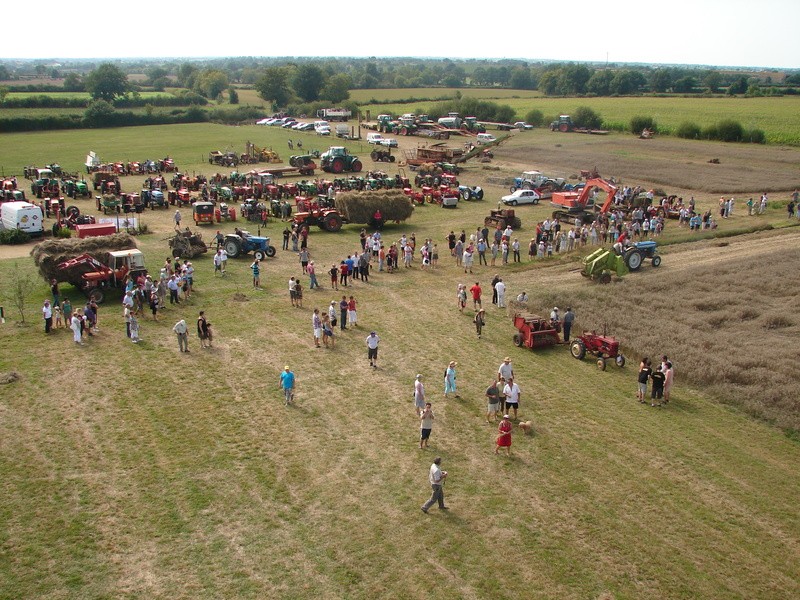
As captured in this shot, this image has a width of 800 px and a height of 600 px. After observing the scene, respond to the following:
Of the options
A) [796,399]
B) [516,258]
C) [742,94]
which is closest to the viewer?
[796,399]

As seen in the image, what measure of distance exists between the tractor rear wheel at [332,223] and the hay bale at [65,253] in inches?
439

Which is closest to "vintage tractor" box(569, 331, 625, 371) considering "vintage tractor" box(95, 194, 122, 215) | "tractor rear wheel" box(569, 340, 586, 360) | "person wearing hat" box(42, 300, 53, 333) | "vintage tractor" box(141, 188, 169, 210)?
→ "tractor rear wheel" box(569, 340, 586, 360)

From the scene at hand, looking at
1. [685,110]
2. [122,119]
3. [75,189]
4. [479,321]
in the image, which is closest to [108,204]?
[75,189]

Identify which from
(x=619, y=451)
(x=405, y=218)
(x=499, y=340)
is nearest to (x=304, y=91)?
(x=405, y=218)

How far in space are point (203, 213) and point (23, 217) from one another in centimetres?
766

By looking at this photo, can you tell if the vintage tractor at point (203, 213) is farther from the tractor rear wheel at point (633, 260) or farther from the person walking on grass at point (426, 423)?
the person walking on grass at point (426, 423)

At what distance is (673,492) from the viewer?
1351cm

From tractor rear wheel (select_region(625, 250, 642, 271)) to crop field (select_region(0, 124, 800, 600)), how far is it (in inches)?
114

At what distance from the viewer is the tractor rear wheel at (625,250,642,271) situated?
2781cm

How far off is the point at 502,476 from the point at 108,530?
7207 mm

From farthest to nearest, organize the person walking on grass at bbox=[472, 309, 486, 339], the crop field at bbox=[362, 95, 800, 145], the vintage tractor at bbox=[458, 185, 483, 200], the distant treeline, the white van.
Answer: the crop field at bbox=[362, 95, 800, 145] < the distant treeline < the vintage tractor at bbox=[458, 185, 483, 200] < the white van < the person walking on grass at bbox=[472, 309, 486, 339]

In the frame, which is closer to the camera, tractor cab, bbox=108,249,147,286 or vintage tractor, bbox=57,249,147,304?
vintage tractor, bbox=57,249,147,304

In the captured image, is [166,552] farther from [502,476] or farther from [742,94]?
[742,94]

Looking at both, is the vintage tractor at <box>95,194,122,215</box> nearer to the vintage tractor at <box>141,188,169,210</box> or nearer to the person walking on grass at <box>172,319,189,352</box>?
the vintage tractor at <box>141,188,169,210</box>
